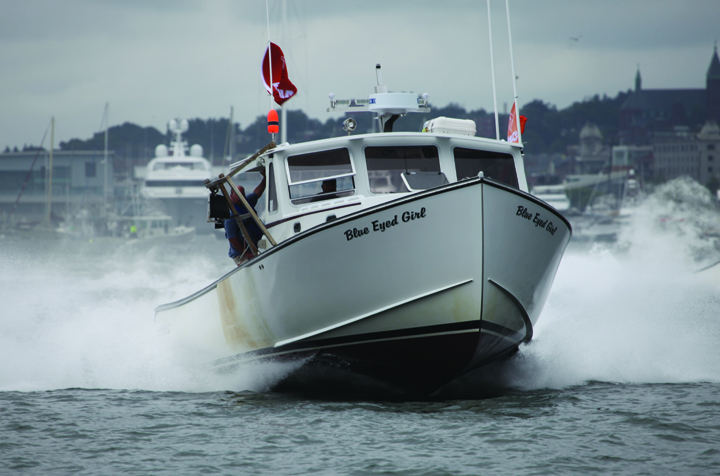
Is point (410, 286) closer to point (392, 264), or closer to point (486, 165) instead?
point (392, 264)

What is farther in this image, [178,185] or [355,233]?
[178,185]

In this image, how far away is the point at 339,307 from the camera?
7.83 metres

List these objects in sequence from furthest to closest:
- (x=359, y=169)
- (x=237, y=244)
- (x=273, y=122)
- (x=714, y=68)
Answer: (x=714, y=68) → (x=273, y=122) → (x=237, y=244) → (x=359, y=169)

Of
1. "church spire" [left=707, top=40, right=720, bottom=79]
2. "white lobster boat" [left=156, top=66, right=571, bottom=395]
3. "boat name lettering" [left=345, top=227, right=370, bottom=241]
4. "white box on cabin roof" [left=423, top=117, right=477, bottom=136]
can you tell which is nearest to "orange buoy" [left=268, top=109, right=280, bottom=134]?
"white lobster boat" [left=156, top=66, right=571, bottom=395]

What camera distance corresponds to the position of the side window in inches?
368

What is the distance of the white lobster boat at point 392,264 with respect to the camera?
7.44 m

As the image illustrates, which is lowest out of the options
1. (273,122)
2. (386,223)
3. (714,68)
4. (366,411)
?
(366,411)

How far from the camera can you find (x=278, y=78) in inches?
388

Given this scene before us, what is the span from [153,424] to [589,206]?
87512mm

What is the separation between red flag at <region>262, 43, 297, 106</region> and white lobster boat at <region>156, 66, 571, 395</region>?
3.39 feet

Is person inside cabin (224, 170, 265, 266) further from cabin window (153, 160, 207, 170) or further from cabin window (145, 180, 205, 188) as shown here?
cabin window (153, 160, 207, 170)

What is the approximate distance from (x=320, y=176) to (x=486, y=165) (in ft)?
7.42

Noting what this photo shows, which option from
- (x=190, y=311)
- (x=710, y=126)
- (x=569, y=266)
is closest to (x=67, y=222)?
(x=569, y=266)

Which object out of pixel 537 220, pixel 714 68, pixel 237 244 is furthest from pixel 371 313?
pixel 714 68
